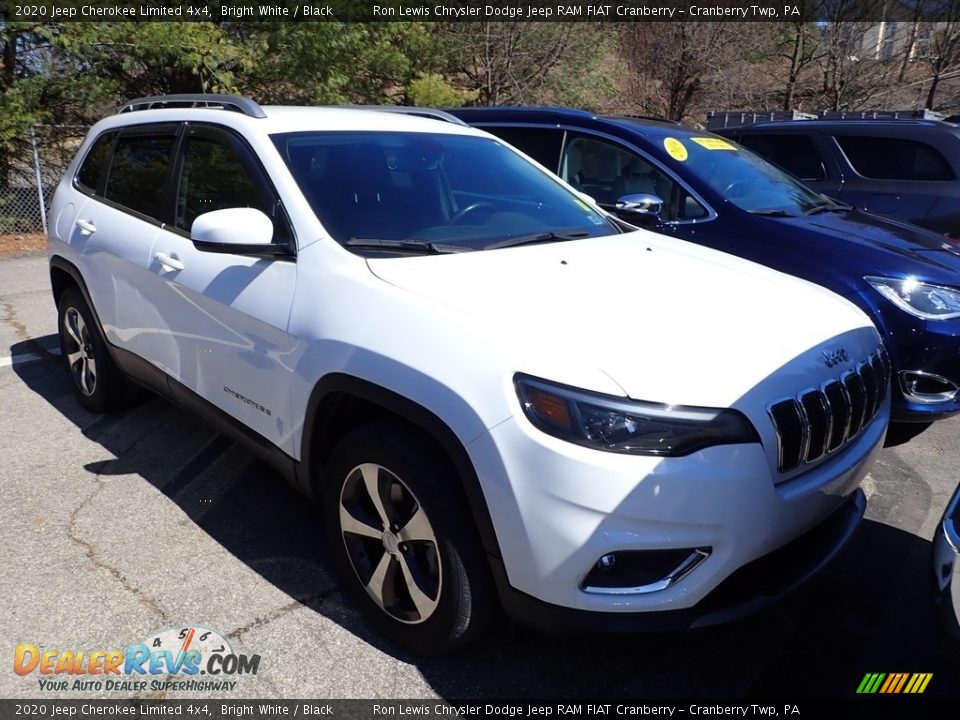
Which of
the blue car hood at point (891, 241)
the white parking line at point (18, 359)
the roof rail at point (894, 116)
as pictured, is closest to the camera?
the blue car hood at point (891, 241)

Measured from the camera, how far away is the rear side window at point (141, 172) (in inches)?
148

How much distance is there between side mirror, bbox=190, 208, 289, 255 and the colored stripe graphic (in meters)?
2.47

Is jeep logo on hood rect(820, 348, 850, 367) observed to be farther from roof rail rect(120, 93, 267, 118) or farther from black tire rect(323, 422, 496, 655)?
roof rail rect(120, 93, 267, 118)

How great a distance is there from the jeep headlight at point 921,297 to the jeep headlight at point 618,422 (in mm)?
2542

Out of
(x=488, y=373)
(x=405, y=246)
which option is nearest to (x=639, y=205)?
(x=405, y=246)

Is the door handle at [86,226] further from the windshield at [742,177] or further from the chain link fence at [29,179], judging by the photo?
the chain link fence at [29,179]

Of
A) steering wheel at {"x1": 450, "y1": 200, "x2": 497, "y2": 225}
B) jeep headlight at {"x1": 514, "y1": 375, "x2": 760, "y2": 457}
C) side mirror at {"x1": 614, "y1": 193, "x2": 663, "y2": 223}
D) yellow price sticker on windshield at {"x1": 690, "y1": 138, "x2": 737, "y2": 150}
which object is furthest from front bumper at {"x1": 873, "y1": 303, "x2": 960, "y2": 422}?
jeep headlight at {"x1": 514, "y1": 375, "x2": 760, "y2": 457}

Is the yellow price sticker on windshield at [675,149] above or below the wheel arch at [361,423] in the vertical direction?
above

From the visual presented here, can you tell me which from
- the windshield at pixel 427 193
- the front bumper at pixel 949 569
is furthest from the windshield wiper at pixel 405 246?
the front bumper at pixel 949 569

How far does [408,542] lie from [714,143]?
4.27 meters

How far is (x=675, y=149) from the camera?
516cm

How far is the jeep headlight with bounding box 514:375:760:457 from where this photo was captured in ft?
6.64

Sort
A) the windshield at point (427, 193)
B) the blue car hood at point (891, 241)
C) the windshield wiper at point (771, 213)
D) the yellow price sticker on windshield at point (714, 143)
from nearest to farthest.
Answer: the windshield at point (427, 193) → the blue car hood at point (891, 241) → the windshield wiper at point (771, 213) → the yellow price sticker on windshield at point (714, 143)

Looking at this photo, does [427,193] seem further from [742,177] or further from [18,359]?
[18,359]
